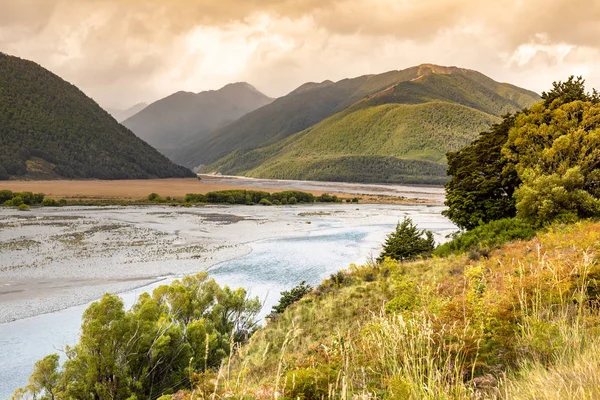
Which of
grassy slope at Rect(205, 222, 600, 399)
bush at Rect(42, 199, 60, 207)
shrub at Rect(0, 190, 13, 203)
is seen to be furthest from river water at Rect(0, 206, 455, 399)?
shrub at Rect(0, 190, 13, 203)

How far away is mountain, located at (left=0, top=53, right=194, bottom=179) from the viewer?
430 feet

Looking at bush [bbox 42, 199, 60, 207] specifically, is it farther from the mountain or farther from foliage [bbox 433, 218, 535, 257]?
foliage [bbox 433, 218, 535, 257]

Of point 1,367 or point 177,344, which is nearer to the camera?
point 177,344

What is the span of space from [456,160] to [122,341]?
28635mm

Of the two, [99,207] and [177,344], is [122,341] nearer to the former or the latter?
[177,344]

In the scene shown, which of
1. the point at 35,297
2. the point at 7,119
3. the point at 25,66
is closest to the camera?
the point at 35,297

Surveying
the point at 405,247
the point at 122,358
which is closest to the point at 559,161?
the point at 405,247

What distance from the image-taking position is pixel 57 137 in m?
146

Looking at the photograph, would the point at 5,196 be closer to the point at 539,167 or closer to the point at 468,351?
the point at 539,167

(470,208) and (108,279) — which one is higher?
(470,208)

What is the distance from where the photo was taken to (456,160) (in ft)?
108

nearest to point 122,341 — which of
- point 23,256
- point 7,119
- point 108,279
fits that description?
point 108,279

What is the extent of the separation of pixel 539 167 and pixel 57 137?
16015 centimetres

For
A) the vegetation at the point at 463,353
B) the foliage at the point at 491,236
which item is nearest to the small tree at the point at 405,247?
the foliage at the point at 491,236
